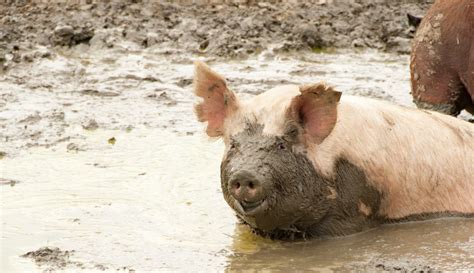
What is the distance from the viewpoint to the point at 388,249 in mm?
6281

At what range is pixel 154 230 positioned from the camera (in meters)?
6.62

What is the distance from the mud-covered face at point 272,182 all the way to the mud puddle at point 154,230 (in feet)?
0.66

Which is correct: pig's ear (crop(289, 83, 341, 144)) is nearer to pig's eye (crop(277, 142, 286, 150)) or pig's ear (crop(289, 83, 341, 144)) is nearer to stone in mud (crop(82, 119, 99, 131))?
pig's eye (crop(277, 142, 286, 150))

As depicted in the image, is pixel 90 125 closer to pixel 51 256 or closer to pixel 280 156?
pixel 51 256

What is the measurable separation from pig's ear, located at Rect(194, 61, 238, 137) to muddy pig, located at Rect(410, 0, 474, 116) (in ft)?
9.43

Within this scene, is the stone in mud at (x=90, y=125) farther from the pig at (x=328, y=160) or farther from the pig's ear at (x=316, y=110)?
the pig's ear at (x=316, y=110)

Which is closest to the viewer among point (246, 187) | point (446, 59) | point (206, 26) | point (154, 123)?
point (246, 187)

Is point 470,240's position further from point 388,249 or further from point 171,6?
point 171,6

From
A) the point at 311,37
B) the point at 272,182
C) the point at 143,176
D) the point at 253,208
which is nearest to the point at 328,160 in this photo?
the point at 272,182

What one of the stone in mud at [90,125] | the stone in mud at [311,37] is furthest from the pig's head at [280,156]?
the stone in mud at [311,37]

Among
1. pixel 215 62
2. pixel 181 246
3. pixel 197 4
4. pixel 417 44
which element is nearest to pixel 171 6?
pixel 197 4

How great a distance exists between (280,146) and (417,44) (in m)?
3.22

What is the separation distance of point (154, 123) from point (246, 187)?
3.78 metres

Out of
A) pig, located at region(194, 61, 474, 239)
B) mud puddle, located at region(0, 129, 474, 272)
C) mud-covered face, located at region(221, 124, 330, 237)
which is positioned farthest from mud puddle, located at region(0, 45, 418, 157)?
mud-covered face, located at region(221, 124, 330, 237)
